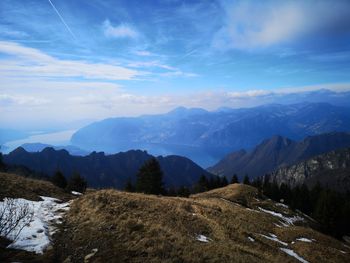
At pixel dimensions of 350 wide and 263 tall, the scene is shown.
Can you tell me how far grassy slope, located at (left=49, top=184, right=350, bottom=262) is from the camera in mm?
14617

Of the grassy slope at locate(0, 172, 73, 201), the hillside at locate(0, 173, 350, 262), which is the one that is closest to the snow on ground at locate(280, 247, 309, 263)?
the hillside at locate(0, 173, 350, 262)

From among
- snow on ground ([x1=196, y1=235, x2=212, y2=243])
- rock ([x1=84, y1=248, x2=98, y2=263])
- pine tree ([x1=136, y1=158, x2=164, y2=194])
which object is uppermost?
rock ([x1=84, y1=248, x2=98, y2=263])

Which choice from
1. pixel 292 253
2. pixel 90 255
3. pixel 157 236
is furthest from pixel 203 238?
pixel 292 253

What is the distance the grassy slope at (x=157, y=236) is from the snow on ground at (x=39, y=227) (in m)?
0.74

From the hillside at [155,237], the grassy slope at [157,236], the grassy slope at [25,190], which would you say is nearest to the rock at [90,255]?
the hillside at [155,237]

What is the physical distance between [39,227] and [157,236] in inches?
293

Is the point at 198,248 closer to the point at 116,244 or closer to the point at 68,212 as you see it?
the point at 116,244

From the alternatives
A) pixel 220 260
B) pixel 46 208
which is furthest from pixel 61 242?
pixel 220 260

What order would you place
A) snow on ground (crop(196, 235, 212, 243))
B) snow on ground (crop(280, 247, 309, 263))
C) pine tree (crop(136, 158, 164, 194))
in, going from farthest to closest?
pine tree (crop(136, 158, 164, 194)) < snow on ground (crop(280, 247, 309, 263)) < snow on ground (crop(196, 235, 212, 243))

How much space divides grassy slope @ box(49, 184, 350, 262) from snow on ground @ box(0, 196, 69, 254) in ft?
2.42

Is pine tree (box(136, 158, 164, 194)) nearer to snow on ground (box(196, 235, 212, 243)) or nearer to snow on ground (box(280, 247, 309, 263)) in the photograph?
snow on ground (box(280, 247, 309, 263))

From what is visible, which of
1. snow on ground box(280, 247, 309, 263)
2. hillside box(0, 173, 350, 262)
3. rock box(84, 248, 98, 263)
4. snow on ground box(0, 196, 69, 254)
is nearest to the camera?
rock box(84, 248, 98, 263)

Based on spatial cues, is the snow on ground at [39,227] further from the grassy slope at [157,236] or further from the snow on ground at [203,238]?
the snow on ground at [203,238]

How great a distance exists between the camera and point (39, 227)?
1730 centimetres
